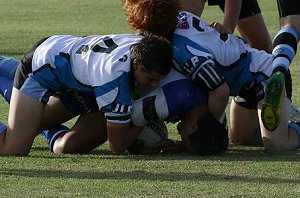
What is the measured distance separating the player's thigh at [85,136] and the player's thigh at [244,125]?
3.44 ft

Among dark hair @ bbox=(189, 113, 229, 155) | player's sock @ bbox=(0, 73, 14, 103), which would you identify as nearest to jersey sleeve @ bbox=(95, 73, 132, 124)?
dark hair @ bbox=(189, 113, 229, 155)

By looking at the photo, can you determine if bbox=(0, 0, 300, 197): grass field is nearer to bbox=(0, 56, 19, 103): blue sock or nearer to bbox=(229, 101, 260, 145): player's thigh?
bbox=(229, 101, 260, 145): player's thigh

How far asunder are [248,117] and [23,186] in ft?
7.56

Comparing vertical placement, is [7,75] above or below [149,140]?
below

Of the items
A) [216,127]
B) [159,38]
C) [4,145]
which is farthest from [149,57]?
[4,145]

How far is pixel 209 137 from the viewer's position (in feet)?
A: 23.4

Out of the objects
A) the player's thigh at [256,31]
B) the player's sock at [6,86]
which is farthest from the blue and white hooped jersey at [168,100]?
the player's thigh at [256,31]

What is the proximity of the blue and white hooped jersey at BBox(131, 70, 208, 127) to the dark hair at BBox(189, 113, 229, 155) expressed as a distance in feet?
0.48

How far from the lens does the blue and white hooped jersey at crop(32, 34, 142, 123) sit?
688 cm

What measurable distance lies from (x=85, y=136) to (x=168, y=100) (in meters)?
0.67

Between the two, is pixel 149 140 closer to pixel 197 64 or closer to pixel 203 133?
pixel 203 133

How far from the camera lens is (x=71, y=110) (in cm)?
760

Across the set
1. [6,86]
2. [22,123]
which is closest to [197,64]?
[22,123]

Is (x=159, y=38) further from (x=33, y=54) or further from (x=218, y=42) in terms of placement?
(x=33, y=54)
